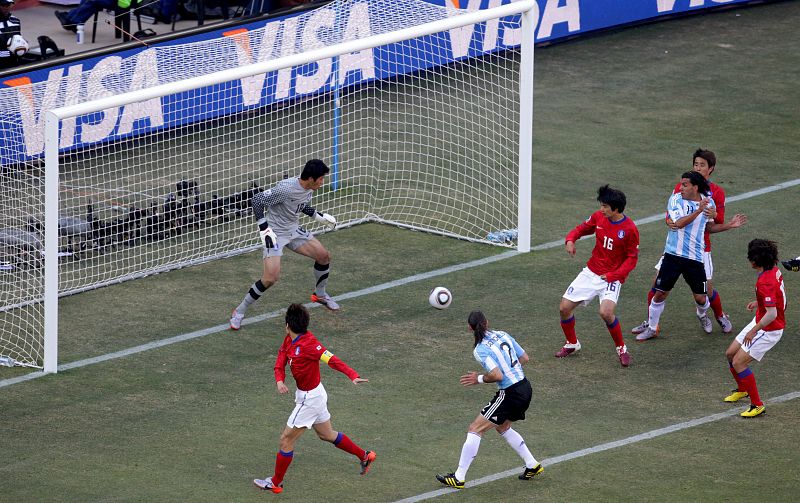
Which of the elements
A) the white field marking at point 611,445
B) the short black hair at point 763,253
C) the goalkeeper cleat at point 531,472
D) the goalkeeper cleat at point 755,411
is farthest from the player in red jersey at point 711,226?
the goalkeeper cleat at point 531,472

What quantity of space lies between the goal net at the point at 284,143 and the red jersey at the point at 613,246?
11.1 feet

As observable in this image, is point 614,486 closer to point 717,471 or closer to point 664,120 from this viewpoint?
point 717,471

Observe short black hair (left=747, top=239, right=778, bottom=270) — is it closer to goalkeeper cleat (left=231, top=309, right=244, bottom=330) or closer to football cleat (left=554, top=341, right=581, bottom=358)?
football cleat (left=554, top=341, right=581, bottom=358)

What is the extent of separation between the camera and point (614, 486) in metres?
11.6

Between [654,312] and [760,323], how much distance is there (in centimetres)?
218

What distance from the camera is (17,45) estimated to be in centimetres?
2000

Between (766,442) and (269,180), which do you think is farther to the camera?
(269,180)

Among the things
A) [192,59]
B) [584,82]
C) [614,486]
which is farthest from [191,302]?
[584,82]

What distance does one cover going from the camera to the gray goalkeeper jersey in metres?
14.8

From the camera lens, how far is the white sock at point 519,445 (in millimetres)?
11523

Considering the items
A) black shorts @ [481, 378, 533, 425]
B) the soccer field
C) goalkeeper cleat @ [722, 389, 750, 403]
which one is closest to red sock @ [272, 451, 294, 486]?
the soccer field

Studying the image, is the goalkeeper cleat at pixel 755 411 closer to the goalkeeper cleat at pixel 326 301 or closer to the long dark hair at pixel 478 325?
the long dark hair at pixel 478 325

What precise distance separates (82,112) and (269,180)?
5.39 m

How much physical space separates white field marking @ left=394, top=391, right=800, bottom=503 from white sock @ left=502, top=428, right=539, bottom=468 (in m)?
0.34
